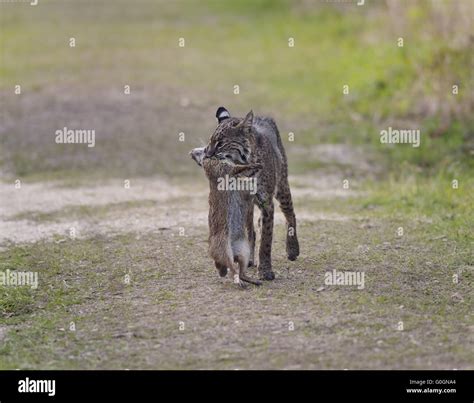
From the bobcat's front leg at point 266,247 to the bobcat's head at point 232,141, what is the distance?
0.51 meters

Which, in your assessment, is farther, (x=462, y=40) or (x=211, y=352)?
(x=462, y=40)

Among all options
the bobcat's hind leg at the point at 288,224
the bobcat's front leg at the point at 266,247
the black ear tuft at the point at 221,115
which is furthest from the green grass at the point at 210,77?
the bobcat's front leg at the point at 266,247

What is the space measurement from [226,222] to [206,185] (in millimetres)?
5532

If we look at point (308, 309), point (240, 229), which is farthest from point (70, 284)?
point (308, 309)

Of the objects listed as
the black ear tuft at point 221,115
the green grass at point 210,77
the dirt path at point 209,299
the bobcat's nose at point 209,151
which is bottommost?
the dirt path at point 209,299

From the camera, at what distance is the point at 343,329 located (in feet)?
25.8

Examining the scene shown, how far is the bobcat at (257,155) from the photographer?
902cm

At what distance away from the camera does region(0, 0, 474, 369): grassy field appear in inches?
310

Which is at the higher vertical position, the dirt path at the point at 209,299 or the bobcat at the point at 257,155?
the bobcat at the point at 257,155

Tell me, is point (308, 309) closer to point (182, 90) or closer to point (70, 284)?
point (70, 284)

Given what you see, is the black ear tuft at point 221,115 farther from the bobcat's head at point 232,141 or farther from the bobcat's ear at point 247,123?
the bobcat's ear at point 247,123

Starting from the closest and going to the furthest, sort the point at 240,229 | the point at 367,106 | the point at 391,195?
the point at 240,229, the point at 391,195, the point at 367,106

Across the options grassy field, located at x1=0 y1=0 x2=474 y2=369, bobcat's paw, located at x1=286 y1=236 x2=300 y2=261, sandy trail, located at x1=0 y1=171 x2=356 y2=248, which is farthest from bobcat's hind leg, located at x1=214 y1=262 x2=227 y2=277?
sandy trail, located at x1=0 y1=171 x2=356 y2=248

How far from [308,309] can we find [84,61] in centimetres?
1646
